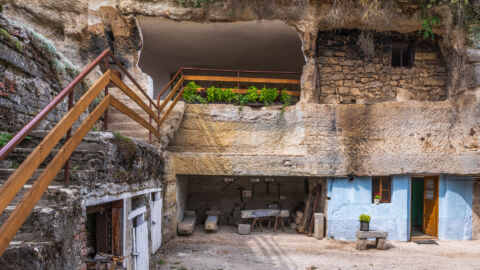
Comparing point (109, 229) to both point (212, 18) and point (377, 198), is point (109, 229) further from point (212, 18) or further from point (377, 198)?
point (377, 198)

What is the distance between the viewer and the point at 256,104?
Answer: 900cm

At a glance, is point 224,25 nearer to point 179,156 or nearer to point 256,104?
point 256,104

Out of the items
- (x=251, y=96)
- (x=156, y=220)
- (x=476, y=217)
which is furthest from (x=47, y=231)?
(x=476, y=217)

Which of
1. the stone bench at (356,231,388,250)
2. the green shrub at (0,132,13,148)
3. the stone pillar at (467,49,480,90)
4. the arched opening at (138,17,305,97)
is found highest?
the arched opening at (138,17,305,97)

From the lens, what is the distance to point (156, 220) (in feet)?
21.7

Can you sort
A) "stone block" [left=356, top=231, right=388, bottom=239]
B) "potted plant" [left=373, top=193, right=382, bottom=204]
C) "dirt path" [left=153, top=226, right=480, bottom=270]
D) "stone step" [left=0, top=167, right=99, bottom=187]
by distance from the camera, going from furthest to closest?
"potted plant" [left=373, top=193, right=382, bottom=204]
"stone block" [left=356, top=231, right=388, bottom=239]
"dirt path" [left=153, top=226, right=480, bottom=270]
"stone step" [left=0, top=167, right=99, bottom=187]

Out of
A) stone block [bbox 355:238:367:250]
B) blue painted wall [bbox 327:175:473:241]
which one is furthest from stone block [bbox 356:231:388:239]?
blue painted wall [bbox 327:175:473:241]

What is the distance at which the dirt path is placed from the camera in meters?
6.48

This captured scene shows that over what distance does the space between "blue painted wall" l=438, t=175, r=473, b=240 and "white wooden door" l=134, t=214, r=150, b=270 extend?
28.7ft

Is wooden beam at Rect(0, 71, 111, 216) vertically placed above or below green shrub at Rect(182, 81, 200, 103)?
below

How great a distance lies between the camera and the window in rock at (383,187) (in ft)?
29.2

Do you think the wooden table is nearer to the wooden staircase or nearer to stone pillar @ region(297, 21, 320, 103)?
stone pillar @ region(297, 21, 320, 103)

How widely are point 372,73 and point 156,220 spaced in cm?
801

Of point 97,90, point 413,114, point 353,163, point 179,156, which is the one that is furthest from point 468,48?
point 97,90
